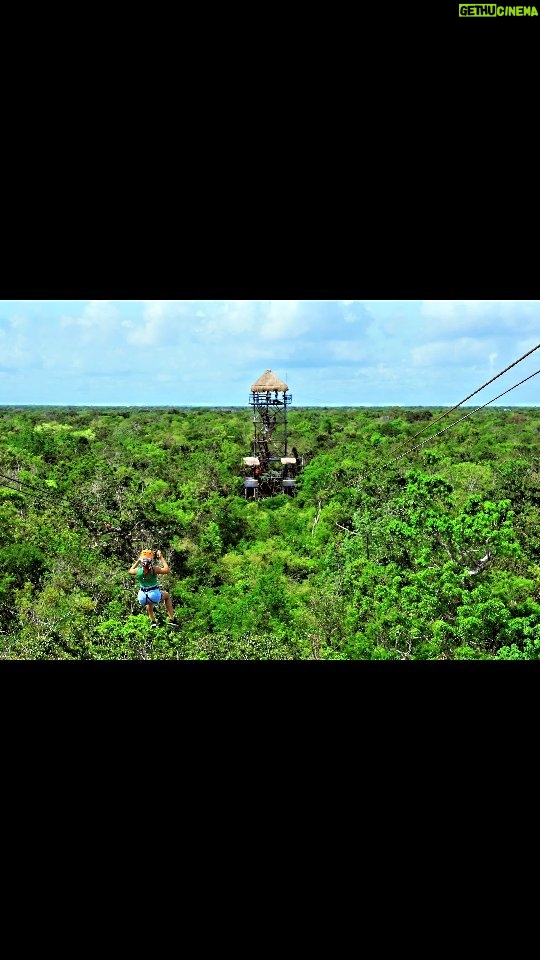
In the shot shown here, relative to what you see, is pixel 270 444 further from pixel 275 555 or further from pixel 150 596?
pixel 150 596

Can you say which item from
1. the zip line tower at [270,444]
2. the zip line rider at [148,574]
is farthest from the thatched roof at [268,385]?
the zip line rider at [148,574]

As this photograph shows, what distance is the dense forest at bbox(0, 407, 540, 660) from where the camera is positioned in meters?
8.90

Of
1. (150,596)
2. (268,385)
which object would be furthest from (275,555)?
(268,385)

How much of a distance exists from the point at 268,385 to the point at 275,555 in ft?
22.4

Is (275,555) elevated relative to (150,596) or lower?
lower

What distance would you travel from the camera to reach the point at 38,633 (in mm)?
8984

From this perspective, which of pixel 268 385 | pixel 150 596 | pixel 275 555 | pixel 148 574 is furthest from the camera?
pixel 268 385

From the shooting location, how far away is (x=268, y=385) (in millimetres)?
17891
